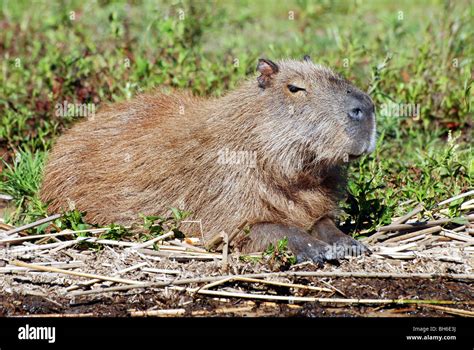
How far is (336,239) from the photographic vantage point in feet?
17.3

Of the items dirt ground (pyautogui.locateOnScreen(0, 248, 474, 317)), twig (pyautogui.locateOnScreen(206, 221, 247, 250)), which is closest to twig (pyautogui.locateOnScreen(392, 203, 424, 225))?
dirt ground (pyautogui.locateOnScreen(0, 248, 474, 317))

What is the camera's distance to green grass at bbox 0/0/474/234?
6.12 meters

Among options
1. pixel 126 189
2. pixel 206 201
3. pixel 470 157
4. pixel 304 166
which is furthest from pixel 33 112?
pixel 470 157

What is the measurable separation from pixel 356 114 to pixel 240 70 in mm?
2709

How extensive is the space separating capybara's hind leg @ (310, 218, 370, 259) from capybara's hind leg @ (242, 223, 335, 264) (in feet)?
0.24

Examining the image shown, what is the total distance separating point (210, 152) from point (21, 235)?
4.22 feet

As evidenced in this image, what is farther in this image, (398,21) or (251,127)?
(398,21)

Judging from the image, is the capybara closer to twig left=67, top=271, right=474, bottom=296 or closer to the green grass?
twig left=67, top=271, right=474, bottom=296

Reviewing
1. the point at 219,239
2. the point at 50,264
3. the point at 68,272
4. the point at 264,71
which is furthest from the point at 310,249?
the point at 50,264

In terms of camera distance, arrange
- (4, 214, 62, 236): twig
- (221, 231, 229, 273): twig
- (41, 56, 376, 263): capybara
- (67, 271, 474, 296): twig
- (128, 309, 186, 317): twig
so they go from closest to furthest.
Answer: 1. (128, 309, 186, 317): twig
2. (67, 271, 474, 296): twig
3. (221, 231, 229, 273): twig
4. (41, 56, 376, 263): capybara
5. (4, 214, 62, 236): twig

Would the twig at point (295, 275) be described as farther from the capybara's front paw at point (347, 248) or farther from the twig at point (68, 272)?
the capybara's front paw at point (347, 248)

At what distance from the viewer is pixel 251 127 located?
5383mm
